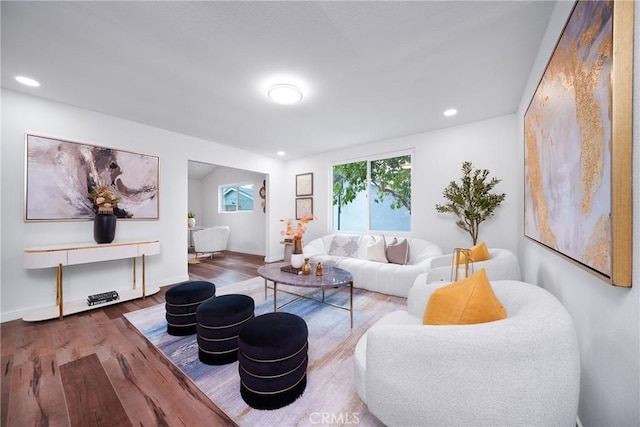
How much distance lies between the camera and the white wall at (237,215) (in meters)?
6.72

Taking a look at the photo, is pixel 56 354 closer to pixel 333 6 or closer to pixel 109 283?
pixel 109 283

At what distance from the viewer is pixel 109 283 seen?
325 centimetres

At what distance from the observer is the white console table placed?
2.46 m

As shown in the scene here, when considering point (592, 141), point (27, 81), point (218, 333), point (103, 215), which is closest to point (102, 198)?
point (103, 215)

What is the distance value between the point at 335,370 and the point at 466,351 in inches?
46.8

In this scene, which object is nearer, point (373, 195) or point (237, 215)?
point (373, 195)

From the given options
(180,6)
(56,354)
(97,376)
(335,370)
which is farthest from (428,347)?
(56,354)

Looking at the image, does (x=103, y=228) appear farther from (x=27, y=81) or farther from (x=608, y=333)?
(x=608, y=333)

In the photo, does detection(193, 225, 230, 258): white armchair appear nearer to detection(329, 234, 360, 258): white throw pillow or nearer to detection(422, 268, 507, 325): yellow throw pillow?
detection(329, 234, 360, 258): white throw pillow

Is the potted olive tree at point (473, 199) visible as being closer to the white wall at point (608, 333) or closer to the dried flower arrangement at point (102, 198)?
the white wall at point (608, 333)

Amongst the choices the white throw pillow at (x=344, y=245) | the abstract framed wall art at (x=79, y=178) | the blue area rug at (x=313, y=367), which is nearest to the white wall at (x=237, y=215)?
the white throw pillow at (x=344, y=245)

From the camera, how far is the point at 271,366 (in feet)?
4.54

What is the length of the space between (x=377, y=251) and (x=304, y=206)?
2404 mm

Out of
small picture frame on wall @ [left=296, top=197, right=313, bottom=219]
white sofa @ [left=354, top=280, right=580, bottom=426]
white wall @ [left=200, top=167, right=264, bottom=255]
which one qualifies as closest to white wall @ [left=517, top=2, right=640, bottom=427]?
white sofa @ [left=354, top=280, right=580, bottom=426]
